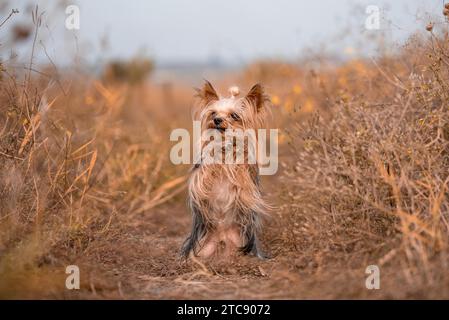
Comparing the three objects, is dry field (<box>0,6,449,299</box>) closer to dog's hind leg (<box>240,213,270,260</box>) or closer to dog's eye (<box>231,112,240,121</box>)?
dog's hind leg (<box>240,213,270,260</box>)

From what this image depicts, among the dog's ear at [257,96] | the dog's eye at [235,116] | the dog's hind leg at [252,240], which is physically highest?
the dog's ear at [257,96]

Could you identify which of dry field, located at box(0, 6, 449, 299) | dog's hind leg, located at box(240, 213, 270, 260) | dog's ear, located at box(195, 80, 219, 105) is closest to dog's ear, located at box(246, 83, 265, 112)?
dog's ear, located at box(195, 80, 219, 105)

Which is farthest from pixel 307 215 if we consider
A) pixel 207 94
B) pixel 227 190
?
pixel 207 94

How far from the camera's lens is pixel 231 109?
6.16 meters

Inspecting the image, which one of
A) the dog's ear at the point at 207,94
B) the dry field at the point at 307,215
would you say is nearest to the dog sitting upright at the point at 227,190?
the dog's ear at the point at 207,94

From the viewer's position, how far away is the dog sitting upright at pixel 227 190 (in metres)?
6.19

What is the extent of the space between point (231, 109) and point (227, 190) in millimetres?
771

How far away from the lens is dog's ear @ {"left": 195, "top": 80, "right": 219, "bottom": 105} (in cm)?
621

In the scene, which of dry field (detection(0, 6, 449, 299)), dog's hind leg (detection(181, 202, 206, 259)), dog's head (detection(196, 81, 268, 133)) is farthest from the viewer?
dog's hind leg (detection(181, 202, 206, 259))

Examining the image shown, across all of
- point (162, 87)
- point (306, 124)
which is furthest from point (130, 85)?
point (306, 124)

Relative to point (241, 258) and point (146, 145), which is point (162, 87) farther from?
point (241, 258)

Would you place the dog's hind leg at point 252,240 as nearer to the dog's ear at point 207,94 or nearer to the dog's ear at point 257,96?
the dog's ear at point 257,96

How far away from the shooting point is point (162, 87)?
2059 centimetres

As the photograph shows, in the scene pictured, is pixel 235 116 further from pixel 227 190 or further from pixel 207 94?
pixel 227 190
